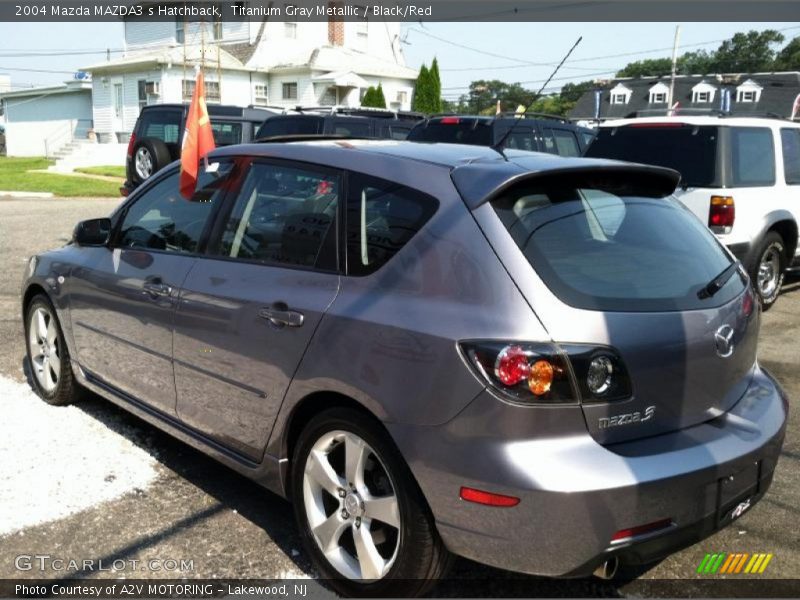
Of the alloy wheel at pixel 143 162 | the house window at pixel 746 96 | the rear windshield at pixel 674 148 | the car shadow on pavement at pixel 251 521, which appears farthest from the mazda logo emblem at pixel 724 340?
the house window at pixel 746 96

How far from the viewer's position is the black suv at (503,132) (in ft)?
34.0

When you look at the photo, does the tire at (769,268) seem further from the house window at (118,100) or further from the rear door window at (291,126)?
the house window at (118,100)

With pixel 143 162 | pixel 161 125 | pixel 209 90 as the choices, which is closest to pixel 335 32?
pixel 209 90

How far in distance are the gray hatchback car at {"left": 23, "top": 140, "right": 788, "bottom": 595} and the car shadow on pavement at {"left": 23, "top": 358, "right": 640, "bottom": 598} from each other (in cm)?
31

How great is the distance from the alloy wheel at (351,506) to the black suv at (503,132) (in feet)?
24.5

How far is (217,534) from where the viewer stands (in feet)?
11.9

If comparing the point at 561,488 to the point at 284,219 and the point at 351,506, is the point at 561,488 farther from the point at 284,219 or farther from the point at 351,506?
the point at 284,219

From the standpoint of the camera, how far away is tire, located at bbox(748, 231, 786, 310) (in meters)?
7.86

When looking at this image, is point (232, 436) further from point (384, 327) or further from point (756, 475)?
point (756, 475)

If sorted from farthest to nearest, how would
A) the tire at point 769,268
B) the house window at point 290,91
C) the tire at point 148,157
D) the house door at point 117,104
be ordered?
1. the house window at point 290,91
2. the house door at point 117,104
3. the tire at point 148,157
4. the tire at point 769,268

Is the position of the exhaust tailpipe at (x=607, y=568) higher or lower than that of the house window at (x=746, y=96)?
lower

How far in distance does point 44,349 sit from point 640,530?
13.3ft

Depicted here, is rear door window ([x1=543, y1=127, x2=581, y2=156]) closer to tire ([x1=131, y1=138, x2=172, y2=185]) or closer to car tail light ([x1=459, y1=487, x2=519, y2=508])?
tire ([x1=131, y1=138, x2=172, y2=185])

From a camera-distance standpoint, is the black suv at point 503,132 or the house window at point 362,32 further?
the house window at point 362,32
